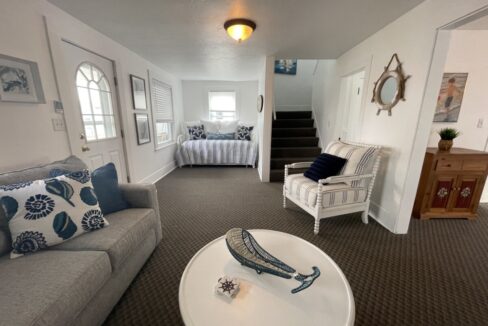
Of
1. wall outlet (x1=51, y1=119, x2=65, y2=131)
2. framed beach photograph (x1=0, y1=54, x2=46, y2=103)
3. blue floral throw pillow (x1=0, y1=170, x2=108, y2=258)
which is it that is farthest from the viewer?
wall outlet (x1=51, y1=119, x2=65, y2=131)

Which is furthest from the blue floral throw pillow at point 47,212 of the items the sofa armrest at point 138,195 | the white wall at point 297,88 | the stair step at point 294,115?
the white wall at point 297,88

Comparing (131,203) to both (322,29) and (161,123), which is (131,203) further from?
(161,123)

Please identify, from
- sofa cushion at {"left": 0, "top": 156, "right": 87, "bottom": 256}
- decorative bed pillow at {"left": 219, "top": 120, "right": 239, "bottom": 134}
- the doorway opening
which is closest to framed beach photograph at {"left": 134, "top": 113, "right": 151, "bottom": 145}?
sofa cushion at {"left": 0, "top": 156, "right": 87, "bottom": 256}

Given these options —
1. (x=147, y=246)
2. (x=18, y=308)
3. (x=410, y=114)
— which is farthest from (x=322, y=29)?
(x=18, y=308)

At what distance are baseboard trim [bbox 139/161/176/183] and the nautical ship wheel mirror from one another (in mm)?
3585

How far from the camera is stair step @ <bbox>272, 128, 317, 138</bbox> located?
441 centimetres

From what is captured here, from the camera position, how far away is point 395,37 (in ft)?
6.81

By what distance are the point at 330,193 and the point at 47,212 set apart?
2.20m

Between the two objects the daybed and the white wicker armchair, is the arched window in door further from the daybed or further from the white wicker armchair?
the white wicker armchair

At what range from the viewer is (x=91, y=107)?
228 cm

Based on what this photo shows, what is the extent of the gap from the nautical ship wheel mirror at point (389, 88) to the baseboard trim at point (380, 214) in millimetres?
1078

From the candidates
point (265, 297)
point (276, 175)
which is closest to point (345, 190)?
point (265, 297)

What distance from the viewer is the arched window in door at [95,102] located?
2162 mm

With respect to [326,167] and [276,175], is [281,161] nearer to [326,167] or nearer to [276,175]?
[276,175]
